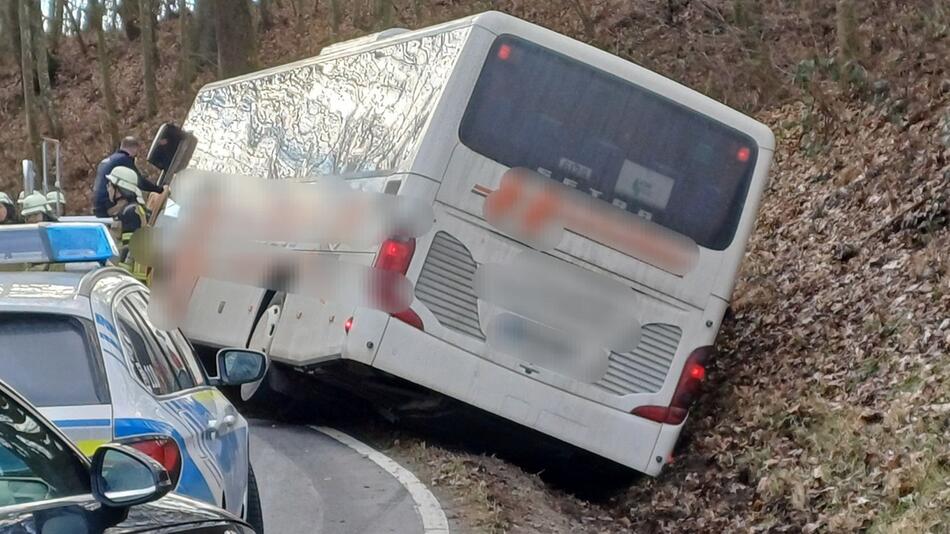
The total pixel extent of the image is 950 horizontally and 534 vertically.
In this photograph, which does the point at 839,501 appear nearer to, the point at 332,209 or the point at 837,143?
the point at 332,209

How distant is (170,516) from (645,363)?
21.9ft

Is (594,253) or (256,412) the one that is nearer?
(594,253)

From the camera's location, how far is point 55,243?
5.68m

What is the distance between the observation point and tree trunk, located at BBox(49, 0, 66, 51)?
142ft

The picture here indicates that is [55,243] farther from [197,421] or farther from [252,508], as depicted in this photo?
[252,508]

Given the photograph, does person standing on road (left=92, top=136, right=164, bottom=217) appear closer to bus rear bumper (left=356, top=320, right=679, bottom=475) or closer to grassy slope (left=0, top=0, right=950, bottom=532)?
grassy slope (left=0, top=0, right=950, bottom=532)

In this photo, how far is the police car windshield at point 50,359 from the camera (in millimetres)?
5105

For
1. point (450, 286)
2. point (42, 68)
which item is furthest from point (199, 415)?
point (42, 68)

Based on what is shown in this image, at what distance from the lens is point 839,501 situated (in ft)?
30.3

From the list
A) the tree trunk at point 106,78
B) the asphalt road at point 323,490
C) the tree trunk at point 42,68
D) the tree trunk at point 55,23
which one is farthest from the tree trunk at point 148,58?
the asphalt road at point 323,490

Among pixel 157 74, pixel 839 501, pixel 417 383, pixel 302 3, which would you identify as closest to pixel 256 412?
pixel 417 383

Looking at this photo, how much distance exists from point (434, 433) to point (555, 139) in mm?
2839

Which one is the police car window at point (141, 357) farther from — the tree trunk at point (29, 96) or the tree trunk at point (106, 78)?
the tree trunk at point (106, 78)

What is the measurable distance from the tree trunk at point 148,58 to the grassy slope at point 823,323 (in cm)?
1558
